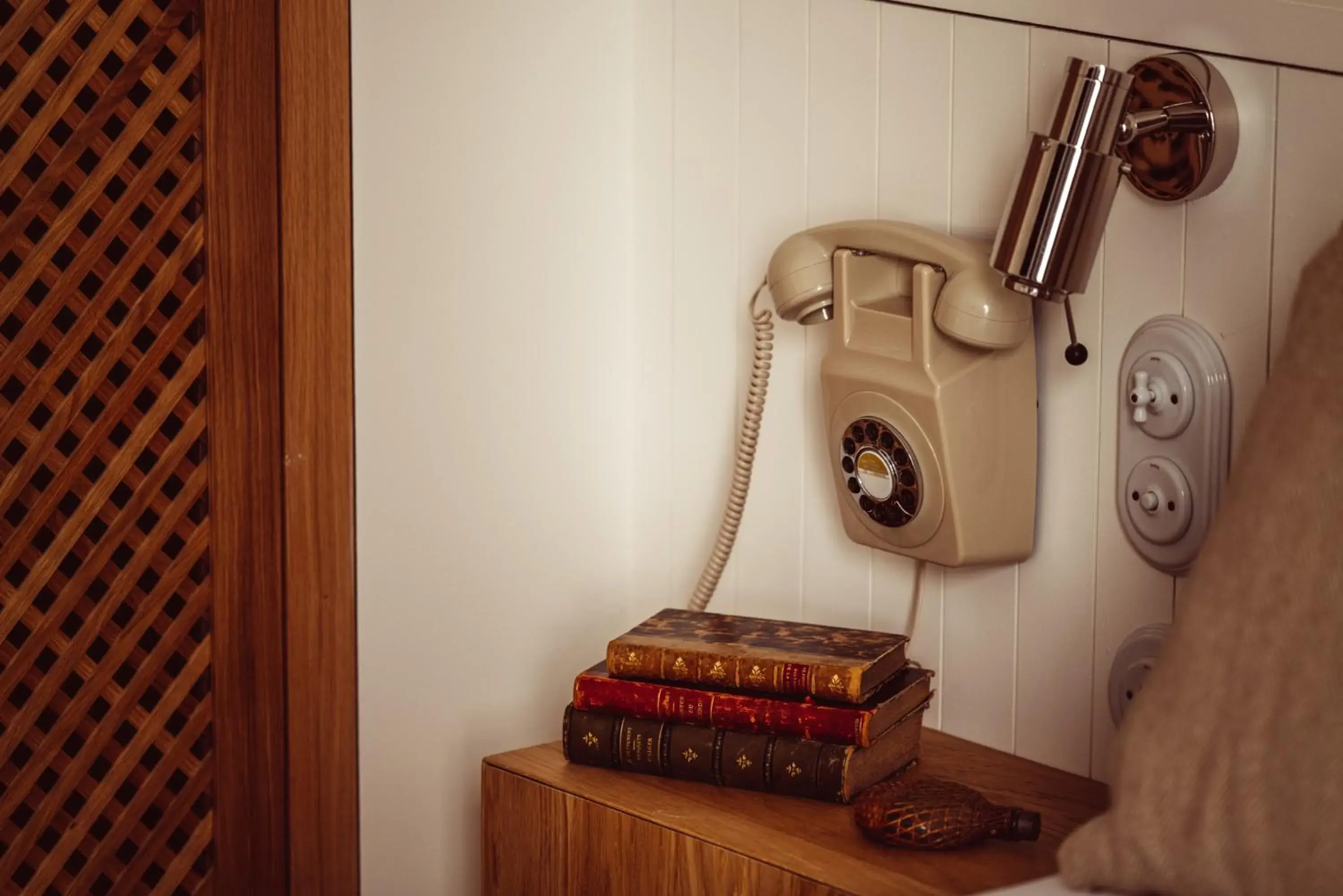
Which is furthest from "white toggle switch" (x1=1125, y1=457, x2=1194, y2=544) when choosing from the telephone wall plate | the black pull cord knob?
the black pull cord knob

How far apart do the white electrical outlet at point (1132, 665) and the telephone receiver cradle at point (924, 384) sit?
0.14 meters

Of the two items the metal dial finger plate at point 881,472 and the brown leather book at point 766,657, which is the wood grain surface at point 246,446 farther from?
the metal dial finger plate at point 881,472

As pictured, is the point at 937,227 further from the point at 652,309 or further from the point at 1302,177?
the point at 652,309

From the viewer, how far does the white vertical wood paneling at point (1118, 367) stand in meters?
1.06

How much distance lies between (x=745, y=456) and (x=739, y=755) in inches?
Result: 16.4

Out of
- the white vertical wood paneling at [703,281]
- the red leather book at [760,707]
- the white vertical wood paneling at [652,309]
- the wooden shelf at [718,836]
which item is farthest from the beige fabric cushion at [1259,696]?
the white vertical wood paneling at [652,309]

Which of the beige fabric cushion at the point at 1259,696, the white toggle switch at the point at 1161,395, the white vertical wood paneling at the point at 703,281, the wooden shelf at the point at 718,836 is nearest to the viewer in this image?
the beige fabric cushion at the point at 1259,696

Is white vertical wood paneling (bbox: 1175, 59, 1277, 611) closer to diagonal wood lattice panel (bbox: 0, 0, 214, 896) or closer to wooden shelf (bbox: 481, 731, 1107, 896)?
wooden shelf (bbox: 481, 731, 1107, 896)

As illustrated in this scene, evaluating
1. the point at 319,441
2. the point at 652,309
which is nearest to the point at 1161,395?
the point at 652,309

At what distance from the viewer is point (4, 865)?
1357mm

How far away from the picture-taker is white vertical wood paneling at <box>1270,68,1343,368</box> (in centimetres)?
93

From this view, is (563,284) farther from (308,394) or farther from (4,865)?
(4,865)

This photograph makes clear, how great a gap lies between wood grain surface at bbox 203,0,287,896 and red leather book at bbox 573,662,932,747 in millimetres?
502

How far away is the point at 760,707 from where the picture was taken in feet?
3.54
